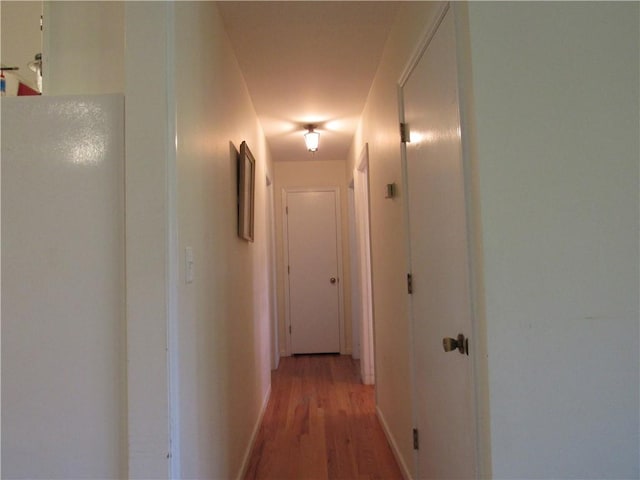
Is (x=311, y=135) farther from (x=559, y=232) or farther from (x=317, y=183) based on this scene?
(x=559, y=232)

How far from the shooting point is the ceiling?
1728mm

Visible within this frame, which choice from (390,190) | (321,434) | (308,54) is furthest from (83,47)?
(321,434)

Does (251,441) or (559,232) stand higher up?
(559,232)

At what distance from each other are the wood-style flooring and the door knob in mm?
1197

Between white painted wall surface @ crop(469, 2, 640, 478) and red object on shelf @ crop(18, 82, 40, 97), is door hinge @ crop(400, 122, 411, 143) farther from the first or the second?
red object on shelf @ crop(18, 82, 40, 97)

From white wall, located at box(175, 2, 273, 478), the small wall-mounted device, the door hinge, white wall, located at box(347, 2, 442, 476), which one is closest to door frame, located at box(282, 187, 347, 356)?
white wall, located at box(347, 2, 442, 476)

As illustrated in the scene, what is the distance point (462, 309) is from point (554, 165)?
49 cm

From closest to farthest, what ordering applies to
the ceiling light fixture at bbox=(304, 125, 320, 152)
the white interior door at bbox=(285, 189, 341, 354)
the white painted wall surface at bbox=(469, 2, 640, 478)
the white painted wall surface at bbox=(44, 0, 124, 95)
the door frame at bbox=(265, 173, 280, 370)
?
the white painted wall surface at bbox=(469, 2, 640, 478) < the white painted wall surface at bbox=(44, 0, 124, 95) < the ceiling light fixture at bbox=(304, 125, 320, 152) < the door frame at bbox=(265, 173, 280, 370) < the white interior door at bbox=(285, 189, 341, 354)

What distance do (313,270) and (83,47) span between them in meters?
3.36

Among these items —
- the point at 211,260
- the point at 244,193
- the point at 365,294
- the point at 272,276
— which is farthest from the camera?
the point at 272,276

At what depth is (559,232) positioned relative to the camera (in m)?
1.02

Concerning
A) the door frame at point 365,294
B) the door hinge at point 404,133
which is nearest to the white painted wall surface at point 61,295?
the door hinge at point 404,133

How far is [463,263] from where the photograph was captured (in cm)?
113

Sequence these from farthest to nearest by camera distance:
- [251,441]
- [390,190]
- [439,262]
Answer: [251,441]
[390,190]
[439,262]
